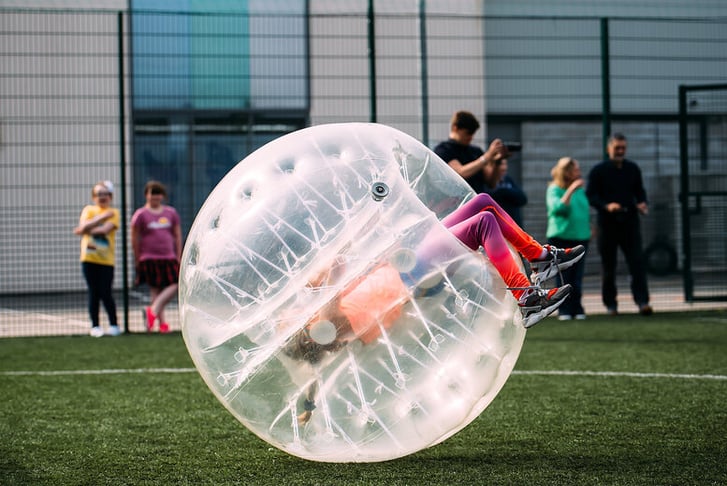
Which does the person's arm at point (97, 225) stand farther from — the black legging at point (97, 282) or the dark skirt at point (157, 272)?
the dark skirt at point (157, 272)

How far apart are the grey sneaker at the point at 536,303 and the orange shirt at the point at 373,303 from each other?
0.67 m

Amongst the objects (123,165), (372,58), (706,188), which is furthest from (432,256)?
(706,188)

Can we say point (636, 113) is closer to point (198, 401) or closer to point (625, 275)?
point (625, 275)

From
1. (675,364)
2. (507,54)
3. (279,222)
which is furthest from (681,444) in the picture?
(507,54)

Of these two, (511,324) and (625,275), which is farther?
(625,275)

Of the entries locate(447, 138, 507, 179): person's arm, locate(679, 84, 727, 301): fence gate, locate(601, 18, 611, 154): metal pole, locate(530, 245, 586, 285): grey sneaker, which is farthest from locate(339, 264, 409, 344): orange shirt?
locate(679, 84, 727, 301): fence gate

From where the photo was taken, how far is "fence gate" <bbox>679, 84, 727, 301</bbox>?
498 inches

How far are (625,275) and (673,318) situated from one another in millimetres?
4098

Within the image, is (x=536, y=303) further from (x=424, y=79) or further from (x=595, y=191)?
(x=424, y=79)

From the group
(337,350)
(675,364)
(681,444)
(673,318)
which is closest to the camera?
(337,350)

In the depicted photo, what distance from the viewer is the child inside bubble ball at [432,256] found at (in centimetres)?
414

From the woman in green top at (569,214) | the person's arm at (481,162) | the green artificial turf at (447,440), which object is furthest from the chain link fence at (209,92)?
the person's arm at (481,162)

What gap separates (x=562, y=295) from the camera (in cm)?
468

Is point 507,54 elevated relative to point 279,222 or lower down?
elevated
